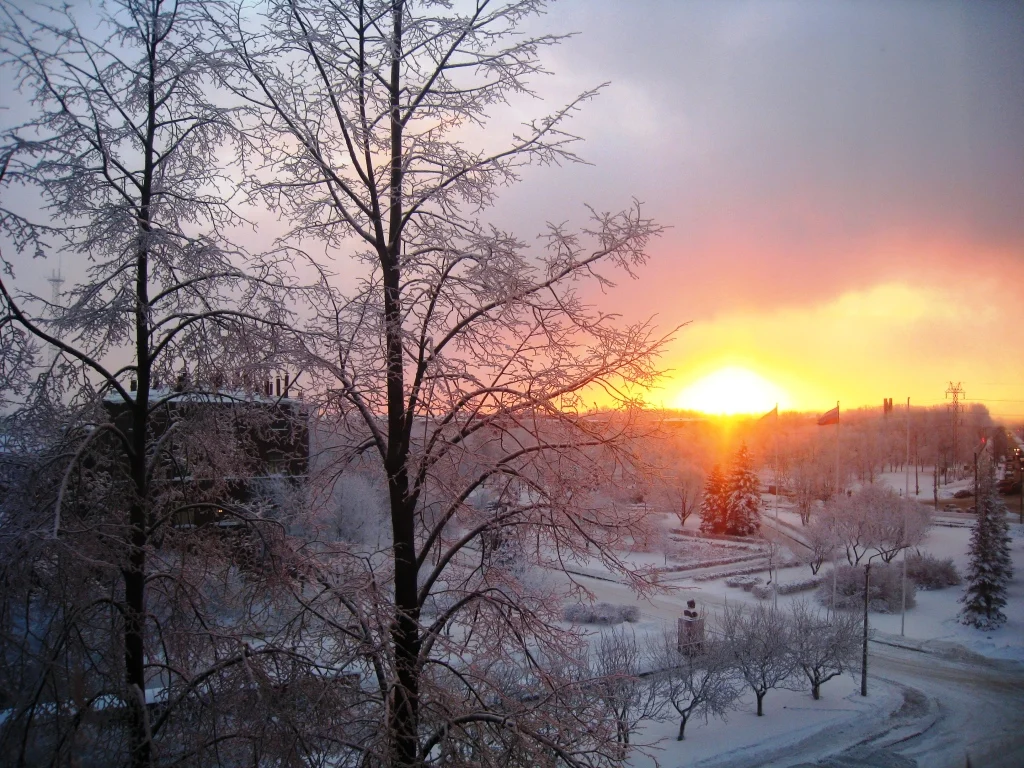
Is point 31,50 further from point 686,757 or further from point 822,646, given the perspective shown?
point 822,646

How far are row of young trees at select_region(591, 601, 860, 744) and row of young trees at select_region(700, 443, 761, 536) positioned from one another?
1.31m

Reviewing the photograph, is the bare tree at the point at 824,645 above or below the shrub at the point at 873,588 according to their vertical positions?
below

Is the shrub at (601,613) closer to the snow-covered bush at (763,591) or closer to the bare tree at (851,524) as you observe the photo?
the bare tree at (851,524)

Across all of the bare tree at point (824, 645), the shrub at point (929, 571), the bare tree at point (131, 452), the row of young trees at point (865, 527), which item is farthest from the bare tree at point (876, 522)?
the bare tree at point (131, 452)

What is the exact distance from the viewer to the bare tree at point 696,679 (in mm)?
9398

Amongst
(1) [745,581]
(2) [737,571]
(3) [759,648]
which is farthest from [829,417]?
(3) [759,648]

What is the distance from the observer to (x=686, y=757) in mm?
7551

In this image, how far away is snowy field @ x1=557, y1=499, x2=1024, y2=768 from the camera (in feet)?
15.3

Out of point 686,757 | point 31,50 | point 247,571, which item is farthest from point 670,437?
point 686,757

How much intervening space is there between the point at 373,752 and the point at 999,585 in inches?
288

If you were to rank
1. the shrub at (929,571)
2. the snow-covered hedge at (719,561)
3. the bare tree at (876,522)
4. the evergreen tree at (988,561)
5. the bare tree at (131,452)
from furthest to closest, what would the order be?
1. the shrub at (929,571)
2. the snow-covered hedge at (719,561)
3. the bare tree at (876,522)
4. the evergreen tree at (988,561)
5. the bare tree at (131,452)

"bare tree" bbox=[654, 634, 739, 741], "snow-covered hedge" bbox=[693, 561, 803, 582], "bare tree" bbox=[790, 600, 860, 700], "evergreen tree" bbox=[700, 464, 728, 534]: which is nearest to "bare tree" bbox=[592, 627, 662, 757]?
"bare tree" bbox=[654, 634, 739, 741]

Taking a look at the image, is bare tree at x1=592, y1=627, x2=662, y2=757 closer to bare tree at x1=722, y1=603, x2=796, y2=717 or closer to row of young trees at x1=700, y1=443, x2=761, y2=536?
bare tree at x1=722, y1=603, x2=796, y2=717

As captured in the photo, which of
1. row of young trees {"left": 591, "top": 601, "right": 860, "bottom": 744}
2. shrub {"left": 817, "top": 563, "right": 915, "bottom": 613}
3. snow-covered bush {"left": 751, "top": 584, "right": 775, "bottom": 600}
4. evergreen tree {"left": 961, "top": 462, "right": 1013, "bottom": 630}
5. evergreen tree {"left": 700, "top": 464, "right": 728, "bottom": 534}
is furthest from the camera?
snow-covered bush {"left": 751, "top": 584, "right": 775, "bottom": 600}
